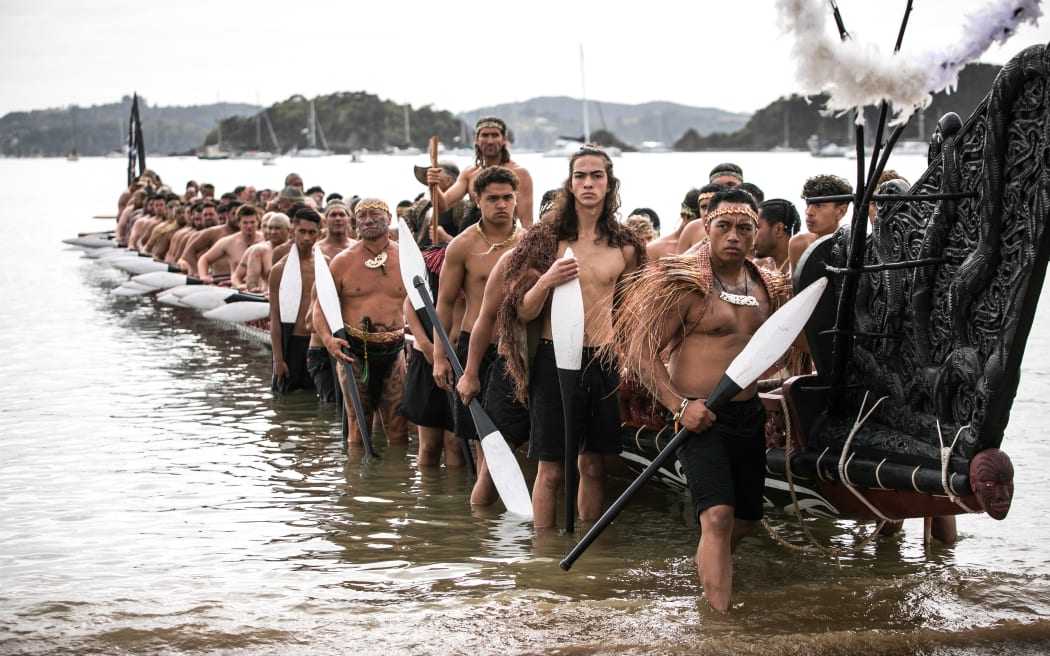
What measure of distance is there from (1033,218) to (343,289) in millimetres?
5559

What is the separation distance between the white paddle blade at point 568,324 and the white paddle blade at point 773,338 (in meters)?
1.06

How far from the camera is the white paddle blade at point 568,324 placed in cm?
659

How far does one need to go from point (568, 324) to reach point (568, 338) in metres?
0.07

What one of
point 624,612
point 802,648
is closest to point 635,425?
point 624,612

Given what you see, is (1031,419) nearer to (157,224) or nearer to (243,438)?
(243,438)

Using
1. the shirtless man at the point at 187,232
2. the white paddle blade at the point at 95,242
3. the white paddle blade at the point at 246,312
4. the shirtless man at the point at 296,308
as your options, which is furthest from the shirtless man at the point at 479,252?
the white paddle blade at the point at 95,242

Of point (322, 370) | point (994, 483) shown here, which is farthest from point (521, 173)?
point (994, 483)

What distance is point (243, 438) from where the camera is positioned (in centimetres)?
1068

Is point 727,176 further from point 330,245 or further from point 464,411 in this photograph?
point 464,411

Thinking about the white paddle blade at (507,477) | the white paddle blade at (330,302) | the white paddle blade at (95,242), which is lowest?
the white paddle blade at (507,477)

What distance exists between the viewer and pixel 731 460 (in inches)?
230

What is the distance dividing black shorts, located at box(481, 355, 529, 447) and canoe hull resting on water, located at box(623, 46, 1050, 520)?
1430 millimetres

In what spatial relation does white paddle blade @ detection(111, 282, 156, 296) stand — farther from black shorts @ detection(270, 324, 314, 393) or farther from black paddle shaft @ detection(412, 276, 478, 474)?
black paddle shaft @ detection(412, 276, 478, 474)

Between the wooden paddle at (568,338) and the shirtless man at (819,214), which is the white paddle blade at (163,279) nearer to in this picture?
the shirtless man at (819,214)
